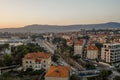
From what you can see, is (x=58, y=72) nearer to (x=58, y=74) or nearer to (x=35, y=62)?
(x=58, y=74)

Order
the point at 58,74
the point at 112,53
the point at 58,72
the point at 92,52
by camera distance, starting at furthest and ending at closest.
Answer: the point at 92,52 < the point at 112,53 < the point at 58,72 < the point at 58,74

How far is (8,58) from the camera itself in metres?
26.0

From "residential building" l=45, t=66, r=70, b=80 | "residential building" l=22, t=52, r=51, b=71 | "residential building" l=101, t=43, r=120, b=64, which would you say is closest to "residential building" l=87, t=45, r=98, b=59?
"residential building" l=101, t=43, r=120, b=64

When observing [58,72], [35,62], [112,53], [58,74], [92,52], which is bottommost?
[92,52]

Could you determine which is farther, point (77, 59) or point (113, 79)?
point (77, 59)

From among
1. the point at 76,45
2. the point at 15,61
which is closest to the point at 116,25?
the point at 76,45

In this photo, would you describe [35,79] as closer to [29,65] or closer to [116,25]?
[29,65]

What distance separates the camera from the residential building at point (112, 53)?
31.6 m

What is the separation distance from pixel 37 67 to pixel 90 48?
1476 cm

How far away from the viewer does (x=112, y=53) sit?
1246 inches

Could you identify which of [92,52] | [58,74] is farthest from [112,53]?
[58,74]

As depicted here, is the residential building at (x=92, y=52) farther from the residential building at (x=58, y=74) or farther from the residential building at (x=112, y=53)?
the residential building at (x=58, y=74)

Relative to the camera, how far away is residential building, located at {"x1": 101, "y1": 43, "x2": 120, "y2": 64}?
104 feet

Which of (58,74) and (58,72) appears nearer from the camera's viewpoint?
(58,74)
